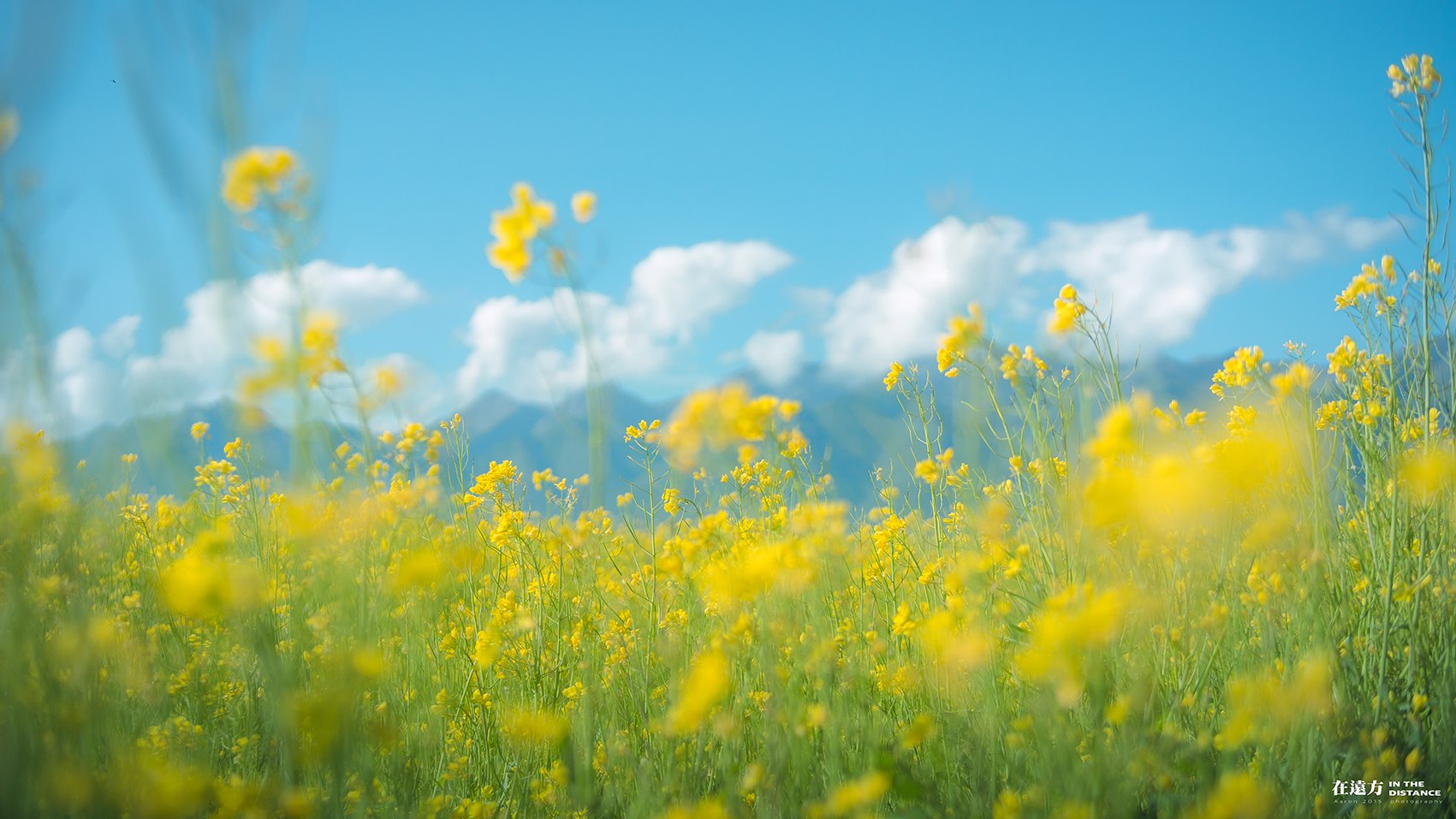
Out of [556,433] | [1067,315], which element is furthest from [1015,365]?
[556,433]

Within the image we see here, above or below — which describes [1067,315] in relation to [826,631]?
above

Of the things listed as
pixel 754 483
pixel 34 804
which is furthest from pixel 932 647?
pixel 34 804

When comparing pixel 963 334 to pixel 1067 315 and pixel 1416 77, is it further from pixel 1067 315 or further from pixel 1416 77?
pixel 1416 77

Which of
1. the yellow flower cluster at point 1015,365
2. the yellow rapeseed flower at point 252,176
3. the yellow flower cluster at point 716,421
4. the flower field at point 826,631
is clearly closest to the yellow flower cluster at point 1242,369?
the flower field at point 826,631

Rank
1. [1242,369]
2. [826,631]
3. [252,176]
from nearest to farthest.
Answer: [252,176]
[826,631]
[1242,369]

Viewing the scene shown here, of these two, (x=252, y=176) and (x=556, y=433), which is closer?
(x=252, y=176)

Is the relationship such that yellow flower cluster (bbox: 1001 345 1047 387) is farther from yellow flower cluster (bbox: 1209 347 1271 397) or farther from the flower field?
yellow flower cluster (bbox: 1209 347 1271 397)

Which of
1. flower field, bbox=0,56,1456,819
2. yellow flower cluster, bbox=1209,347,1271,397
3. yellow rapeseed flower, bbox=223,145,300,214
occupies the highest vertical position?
yellow rapeseed flower, bbox=223,145,300,214

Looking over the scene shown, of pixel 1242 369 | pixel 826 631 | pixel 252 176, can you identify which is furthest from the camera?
pixel 1242 369

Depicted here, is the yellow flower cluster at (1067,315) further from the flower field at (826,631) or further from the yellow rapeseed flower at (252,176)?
the yellow rapeseed flower at (252,176)

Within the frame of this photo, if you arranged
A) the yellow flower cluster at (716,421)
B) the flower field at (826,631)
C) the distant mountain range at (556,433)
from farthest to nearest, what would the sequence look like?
1. the yellow flower cluster at (716,421)
2. the distant mountain range at (556,433)
3. the flower field at (826,631)

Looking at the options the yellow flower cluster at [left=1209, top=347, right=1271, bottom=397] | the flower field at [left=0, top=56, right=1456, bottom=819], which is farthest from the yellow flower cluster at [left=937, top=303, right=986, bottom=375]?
the yellow flower cluster at [left=1209, top=347, right=1271, bottom=397]

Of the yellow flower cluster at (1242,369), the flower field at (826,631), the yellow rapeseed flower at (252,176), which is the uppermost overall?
the yellow rapeseed flower at (252,176)

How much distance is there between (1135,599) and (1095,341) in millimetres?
955
